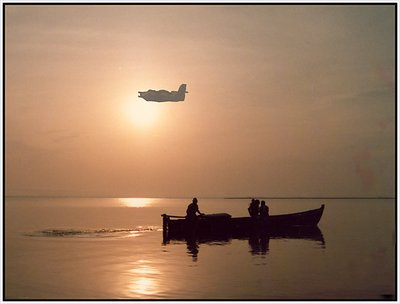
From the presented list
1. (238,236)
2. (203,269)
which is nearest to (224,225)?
(238,236)

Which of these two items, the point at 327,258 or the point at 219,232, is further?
the point at 219,232

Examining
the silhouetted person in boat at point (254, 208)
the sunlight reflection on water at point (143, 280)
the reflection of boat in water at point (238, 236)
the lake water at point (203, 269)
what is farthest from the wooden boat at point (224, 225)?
the sunlight reflection on water at point (143, 280)

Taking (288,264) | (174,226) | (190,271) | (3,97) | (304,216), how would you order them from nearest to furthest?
(3,97) < (190,271) < (288,264) < (174,226) < (304,216)

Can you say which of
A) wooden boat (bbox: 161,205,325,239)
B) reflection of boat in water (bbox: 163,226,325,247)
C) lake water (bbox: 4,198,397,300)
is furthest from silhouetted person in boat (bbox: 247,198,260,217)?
lake water (bbox: 4,198,397,300)

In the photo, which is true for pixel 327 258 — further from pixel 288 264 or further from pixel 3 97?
pixel 3 97

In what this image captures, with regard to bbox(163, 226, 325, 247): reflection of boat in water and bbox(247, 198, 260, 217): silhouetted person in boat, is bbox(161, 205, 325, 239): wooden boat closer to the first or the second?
bbox(163, 226, 325, 247): reflection of boat in water

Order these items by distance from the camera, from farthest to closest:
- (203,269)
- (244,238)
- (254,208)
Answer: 1. (254,208)
2. (244,238)
3. (203,269)

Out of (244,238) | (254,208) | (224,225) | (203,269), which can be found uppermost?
(254,208)

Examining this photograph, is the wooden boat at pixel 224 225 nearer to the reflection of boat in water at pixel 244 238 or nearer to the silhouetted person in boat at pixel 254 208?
the reflection of boat in water at pixel 244 238

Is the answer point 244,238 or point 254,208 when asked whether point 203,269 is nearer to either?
point 244,238

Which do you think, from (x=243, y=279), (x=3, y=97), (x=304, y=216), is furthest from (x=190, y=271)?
(x=304, y=216)

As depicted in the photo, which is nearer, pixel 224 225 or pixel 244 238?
pixel 244 238
